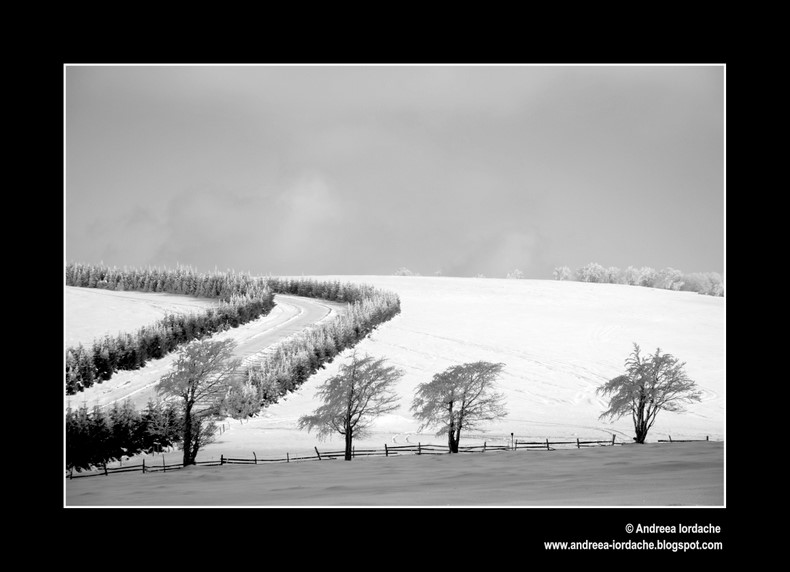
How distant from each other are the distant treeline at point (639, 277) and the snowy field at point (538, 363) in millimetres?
606

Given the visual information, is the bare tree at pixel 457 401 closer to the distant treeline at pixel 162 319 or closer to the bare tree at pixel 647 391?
the bare tree at pixel 647 391

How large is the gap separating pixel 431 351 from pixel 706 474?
1034cm

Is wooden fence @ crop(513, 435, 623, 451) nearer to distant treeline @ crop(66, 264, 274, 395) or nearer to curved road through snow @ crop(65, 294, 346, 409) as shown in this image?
curved road through snow @ crop(65, 294, 346, 409)

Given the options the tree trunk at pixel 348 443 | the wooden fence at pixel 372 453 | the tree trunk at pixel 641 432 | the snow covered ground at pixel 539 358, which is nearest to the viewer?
the wooden fence at pixel 372 453

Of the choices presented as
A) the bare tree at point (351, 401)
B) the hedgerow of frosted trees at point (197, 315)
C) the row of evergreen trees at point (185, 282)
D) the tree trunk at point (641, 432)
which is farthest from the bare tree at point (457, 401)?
the row of evergreen trees at point (185, 282)

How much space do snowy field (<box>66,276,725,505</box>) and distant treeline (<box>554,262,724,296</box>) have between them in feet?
1.99

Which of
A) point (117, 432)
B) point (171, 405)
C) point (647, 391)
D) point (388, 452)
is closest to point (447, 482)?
point (388, 452)

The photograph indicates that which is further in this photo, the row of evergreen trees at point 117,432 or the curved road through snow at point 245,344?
the curved road through snow at point 245,344

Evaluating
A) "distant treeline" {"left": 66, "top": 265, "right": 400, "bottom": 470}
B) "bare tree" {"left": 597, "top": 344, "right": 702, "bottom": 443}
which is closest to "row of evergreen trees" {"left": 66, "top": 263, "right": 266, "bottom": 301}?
"distant treeline" {"left": 66, "top": 265, "right": 400, "bottom": 470}

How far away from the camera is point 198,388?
14.6 meters

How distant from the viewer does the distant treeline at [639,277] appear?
855 inches

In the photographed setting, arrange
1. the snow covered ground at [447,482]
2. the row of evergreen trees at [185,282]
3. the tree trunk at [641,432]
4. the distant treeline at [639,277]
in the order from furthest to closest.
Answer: the row of evergreen trees at [185,282], the distant treeline at [639,277], the tree trunk at [641,432], the snow covered ground at [447,482]
